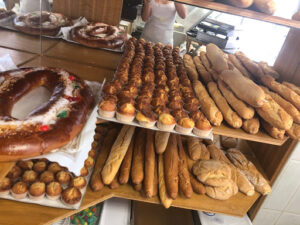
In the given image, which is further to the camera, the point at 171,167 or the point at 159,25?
the point at 159,25

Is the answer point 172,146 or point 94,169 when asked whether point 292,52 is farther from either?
point 94,169

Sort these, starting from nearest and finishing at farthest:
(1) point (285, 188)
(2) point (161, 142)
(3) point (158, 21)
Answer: (2) point (161, 142)
(1) point (285, 188)
(3) point (158, 21)

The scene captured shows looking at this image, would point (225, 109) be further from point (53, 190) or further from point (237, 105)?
point (53, 190)

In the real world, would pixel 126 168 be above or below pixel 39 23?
below

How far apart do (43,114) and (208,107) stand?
75cm

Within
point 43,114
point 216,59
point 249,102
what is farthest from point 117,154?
point 216,59

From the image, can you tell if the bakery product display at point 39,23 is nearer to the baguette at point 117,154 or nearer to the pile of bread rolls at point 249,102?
the baguette at point 117,154

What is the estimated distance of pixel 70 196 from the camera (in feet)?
3.70

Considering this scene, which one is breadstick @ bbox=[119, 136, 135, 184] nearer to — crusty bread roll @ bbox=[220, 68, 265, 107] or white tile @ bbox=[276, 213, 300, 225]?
crusty bread roll @ bbox=[220, 68, 265, 107]

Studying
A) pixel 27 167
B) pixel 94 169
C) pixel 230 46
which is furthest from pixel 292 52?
pixel 27 167

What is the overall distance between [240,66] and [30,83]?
Result: 1250 millimetres

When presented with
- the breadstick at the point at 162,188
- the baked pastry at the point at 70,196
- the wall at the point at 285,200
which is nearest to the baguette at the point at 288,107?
the wall at the point at 285,200

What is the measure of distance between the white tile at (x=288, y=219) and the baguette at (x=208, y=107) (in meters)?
1.08

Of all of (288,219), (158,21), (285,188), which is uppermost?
(158,21)
